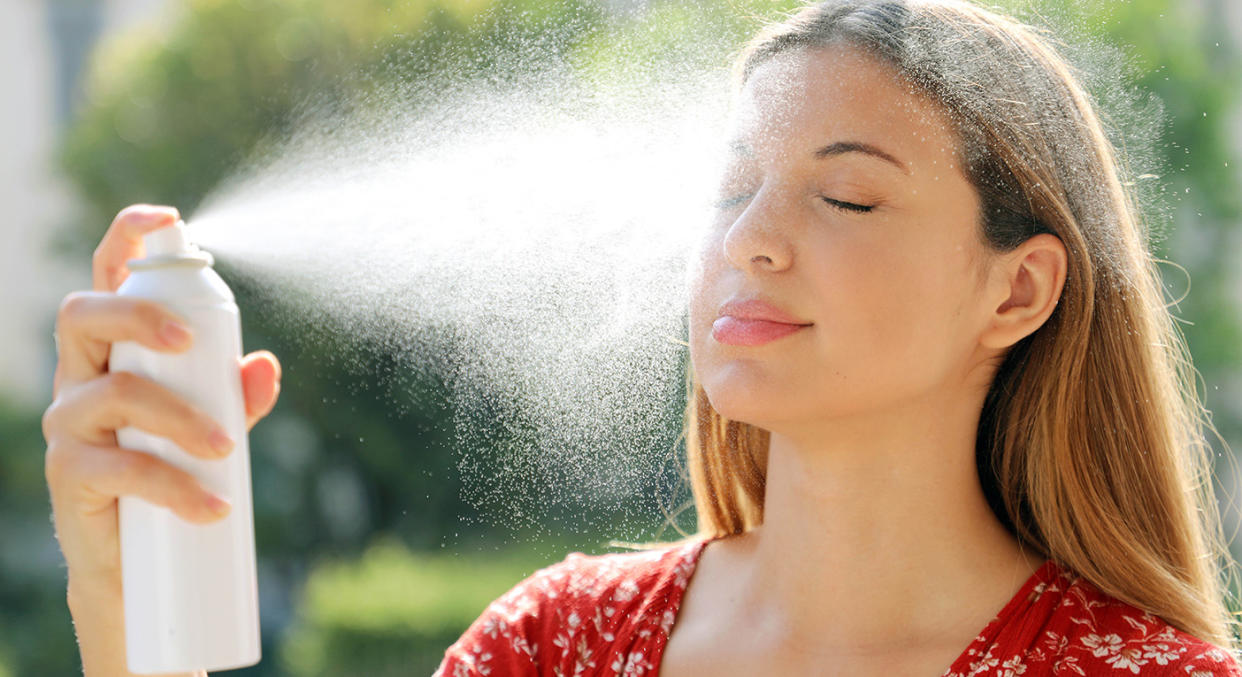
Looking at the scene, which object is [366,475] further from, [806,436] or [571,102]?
[806,436]

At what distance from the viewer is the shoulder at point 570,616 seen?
1.90 meters

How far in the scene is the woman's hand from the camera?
1243mm

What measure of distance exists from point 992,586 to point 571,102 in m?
1.17

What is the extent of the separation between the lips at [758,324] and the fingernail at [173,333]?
75cm

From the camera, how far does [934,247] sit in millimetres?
1657

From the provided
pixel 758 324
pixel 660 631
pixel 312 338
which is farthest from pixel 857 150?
pixel 312 338

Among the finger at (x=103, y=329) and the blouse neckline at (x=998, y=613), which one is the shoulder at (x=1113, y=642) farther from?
the finger at (x=103, y=329)

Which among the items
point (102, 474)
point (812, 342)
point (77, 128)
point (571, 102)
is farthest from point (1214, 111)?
point (77, 128)

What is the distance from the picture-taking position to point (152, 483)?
1253 mm

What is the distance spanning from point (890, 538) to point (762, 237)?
0.51 meters

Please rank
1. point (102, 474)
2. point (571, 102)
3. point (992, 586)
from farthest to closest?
point (571, 102) < point (992, 586) < point (102, 474)

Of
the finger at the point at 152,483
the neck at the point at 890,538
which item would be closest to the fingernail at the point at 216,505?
the finger at the point at 152,483

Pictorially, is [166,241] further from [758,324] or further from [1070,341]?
[1070,341]

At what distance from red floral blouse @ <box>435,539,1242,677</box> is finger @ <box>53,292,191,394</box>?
33.3 inches
